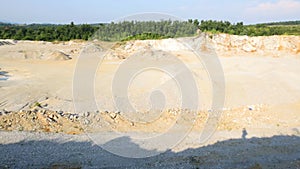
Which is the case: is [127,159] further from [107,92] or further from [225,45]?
[225,45]

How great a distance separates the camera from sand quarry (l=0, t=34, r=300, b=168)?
7.29 m

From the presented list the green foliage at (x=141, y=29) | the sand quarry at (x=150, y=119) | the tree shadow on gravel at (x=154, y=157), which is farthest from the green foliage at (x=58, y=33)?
the tree shadow on gravel at (x=154, y=157)

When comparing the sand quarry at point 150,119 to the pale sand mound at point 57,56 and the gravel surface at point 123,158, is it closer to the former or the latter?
the gravel surface at point 123,158

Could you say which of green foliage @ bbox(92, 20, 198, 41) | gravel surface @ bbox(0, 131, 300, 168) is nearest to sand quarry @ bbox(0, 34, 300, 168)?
gravel surface @ bbox(0, 131, 300, 168)

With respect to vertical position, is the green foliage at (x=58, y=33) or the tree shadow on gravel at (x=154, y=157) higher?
the green foliage at (x=58, y=33)

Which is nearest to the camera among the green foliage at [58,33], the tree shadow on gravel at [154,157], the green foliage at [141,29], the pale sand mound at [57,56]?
the tree shadow on gravel at [154,157]

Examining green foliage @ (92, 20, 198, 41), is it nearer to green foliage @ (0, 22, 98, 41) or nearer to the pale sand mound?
the pale sand mound

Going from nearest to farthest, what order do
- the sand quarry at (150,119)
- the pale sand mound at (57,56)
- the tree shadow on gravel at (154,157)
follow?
the tree shadow on gravel at (154,157) < the sand quarry at (150,119) < the pale sand mound at (57,56)

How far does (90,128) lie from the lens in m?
9.71

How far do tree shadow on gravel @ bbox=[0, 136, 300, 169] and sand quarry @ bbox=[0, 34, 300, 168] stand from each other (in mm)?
22

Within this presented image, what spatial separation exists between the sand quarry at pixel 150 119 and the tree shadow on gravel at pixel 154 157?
2 centimetres

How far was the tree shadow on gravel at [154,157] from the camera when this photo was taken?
22.7ft

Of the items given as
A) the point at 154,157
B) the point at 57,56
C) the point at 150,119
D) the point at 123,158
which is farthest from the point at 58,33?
the point at 154,157

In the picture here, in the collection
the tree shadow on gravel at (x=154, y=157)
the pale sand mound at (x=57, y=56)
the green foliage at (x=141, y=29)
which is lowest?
the tree shadow on gravel at (x=154, y=157)
